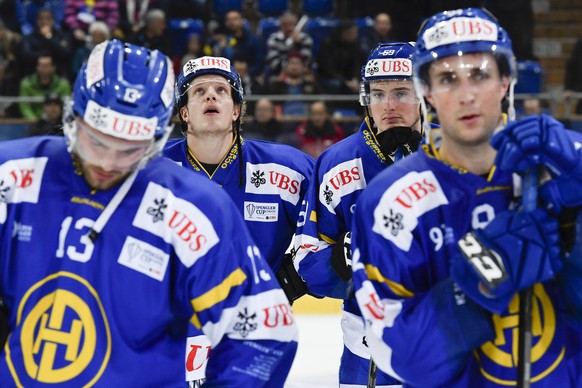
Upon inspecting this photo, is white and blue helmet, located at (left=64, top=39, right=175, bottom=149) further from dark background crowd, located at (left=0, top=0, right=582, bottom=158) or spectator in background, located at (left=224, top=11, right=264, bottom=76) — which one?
spectator in background, located at (left=224, top=11, right=264, bottom=76)

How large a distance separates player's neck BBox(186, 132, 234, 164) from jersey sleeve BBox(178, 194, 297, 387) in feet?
5.05

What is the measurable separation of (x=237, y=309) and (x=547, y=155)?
0.64m

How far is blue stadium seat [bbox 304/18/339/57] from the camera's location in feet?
29.1

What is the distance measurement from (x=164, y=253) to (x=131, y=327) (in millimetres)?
149

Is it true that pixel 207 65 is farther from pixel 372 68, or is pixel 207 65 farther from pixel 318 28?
pixel 318 28

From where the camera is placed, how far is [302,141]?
7.00 m

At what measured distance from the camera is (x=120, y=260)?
192cm

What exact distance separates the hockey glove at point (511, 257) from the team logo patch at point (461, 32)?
1.19ft

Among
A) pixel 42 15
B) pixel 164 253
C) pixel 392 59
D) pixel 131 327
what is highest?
pixel 42 15

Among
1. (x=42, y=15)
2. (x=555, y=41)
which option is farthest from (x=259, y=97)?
(x=555, y=41)

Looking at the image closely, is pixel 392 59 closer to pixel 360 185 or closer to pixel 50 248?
pixel 360 185

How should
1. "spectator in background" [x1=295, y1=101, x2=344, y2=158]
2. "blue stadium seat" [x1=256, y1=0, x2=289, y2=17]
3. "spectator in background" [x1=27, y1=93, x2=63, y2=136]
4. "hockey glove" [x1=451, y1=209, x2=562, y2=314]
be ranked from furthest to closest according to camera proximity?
1. "blue stadium seat" [x1=256, y1=0, x2=289, y2=17]
2. "spectator in background" [x1=27, y1=93, x2=63, y2=136]
3. "spectator in background" [x1=295, y1=101, x2=344, y2=158]
4. "hockey glove" [x1=451, y1=209, x2=562, y2=314]

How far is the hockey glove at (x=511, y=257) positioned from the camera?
1.80m

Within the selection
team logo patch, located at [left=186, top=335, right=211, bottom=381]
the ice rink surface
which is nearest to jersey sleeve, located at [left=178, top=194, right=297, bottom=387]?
team logo patch, located at [left=186, top=335, right=211, bottom=381]
